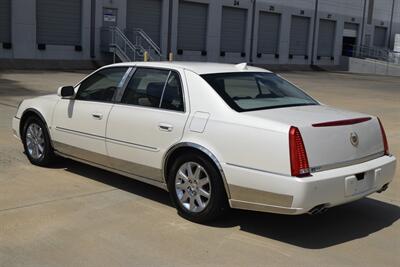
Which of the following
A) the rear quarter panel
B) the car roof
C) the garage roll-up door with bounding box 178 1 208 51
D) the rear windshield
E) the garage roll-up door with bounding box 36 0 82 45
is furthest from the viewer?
the garage roll-up door with bounding box 178 1 208 51


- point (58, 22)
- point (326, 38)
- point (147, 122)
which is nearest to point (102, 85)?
point (147, 122)

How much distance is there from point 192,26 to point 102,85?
32299 millimetres

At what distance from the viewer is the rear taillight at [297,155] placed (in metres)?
4.71

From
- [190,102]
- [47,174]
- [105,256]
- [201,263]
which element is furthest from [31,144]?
[201,263]

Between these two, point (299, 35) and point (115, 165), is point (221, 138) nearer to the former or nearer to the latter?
point (115, 165)

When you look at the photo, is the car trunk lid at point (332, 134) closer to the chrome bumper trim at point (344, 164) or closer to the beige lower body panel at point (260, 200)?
the chrome bumper trim at point (344, 164)

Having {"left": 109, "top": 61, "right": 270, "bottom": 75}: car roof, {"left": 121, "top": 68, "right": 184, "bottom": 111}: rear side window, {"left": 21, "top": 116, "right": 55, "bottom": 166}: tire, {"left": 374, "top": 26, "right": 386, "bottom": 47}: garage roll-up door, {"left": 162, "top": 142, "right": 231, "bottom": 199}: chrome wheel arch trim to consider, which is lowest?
{"left": 21, "top": 116, "right": 55, "bottom": 166}: tire

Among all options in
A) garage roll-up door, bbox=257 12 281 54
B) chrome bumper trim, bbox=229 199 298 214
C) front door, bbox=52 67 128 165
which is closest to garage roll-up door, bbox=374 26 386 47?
garage roll-up door, bbox=257 12 281 54

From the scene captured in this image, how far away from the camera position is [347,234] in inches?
209

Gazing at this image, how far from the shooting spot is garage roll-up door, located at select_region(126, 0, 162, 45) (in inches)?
1350

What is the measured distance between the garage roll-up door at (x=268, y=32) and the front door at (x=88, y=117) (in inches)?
1495

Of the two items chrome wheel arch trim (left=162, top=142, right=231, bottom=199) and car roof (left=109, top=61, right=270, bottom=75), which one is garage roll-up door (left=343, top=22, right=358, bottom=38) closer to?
car roof (left=109, top=61, right=270, bottom=75)

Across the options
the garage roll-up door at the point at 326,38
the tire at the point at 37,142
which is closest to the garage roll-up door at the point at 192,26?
the garage roll-up door at the point at 326,38

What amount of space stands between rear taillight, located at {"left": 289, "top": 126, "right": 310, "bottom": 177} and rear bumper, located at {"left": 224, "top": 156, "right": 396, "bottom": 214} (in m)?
0.07
